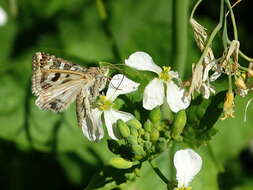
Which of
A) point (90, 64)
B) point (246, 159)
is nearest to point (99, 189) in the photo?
point (90, 64)

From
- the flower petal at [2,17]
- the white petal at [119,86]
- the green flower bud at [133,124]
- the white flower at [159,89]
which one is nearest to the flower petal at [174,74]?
the white flower at [159,89]

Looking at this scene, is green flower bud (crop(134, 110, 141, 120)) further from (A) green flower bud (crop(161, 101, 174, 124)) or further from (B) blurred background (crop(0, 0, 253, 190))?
(B) blurred background (crop(0, 0, 253, 190))

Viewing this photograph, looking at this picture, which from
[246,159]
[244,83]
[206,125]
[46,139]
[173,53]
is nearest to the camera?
[244,83]

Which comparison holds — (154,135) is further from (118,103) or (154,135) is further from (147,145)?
(118,103)

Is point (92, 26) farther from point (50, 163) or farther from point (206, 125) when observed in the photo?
point (206, 125)

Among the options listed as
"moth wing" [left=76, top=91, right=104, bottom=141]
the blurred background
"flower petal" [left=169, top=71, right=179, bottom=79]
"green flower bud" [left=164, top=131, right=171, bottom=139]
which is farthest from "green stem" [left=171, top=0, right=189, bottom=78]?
"moth wing" [left=76, top=91, right=104, bottom=141]

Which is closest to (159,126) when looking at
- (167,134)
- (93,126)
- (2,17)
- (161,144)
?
(167,134)
